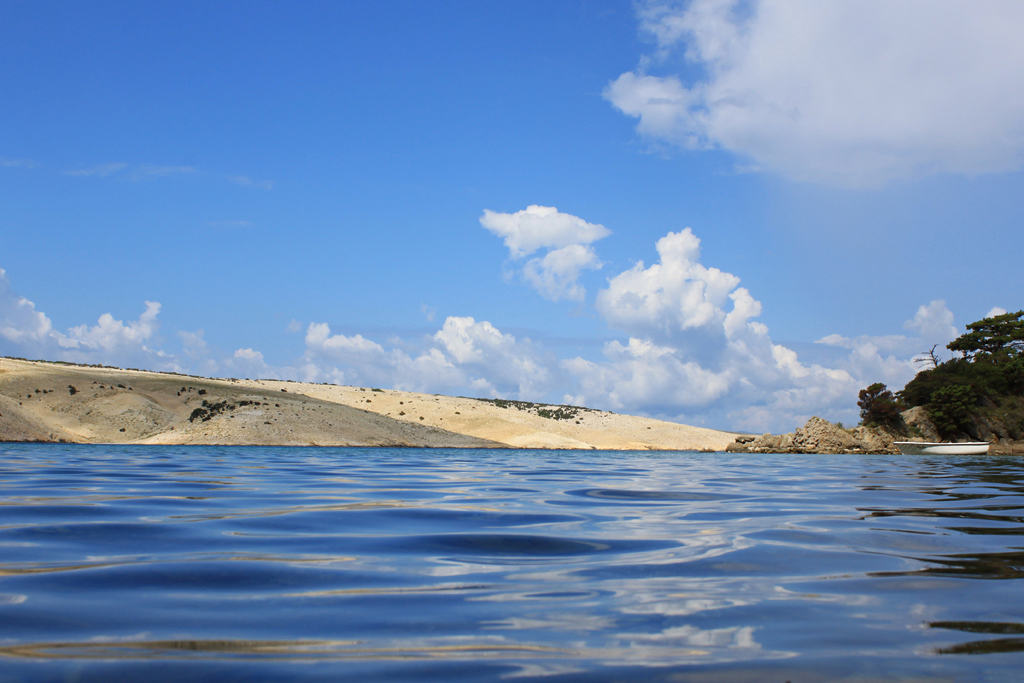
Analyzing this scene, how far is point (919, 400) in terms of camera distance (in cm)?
6606

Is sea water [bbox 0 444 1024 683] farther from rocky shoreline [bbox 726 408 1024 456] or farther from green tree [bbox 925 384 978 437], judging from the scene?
green tree [bbox 925 384 978 437]

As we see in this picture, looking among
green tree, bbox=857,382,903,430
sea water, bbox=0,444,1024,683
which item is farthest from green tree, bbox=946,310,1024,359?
sea water, bbox=0,444,1024,683

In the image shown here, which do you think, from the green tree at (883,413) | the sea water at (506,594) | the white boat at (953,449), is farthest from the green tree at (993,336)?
the sea water at (506,594)

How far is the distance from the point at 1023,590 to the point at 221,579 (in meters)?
4.85

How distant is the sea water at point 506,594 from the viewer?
9.14 ft

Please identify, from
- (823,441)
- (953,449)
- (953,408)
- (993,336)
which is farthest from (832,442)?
(993,336)

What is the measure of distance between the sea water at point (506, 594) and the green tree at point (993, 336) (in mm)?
84062

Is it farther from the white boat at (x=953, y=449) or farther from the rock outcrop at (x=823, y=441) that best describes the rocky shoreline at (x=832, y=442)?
the white boat at (x=953, y=449)

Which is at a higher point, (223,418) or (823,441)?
(223,418)

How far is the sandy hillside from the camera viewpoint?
4875cm

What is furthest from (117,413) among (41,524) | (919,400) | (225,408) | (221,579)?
(919,400)

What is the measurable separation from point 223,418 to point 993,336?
3261 inches

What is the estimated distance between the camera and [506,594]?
13.1 feet

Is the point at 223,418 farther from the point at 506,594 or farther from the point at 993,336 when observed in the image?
the point at 993,336
